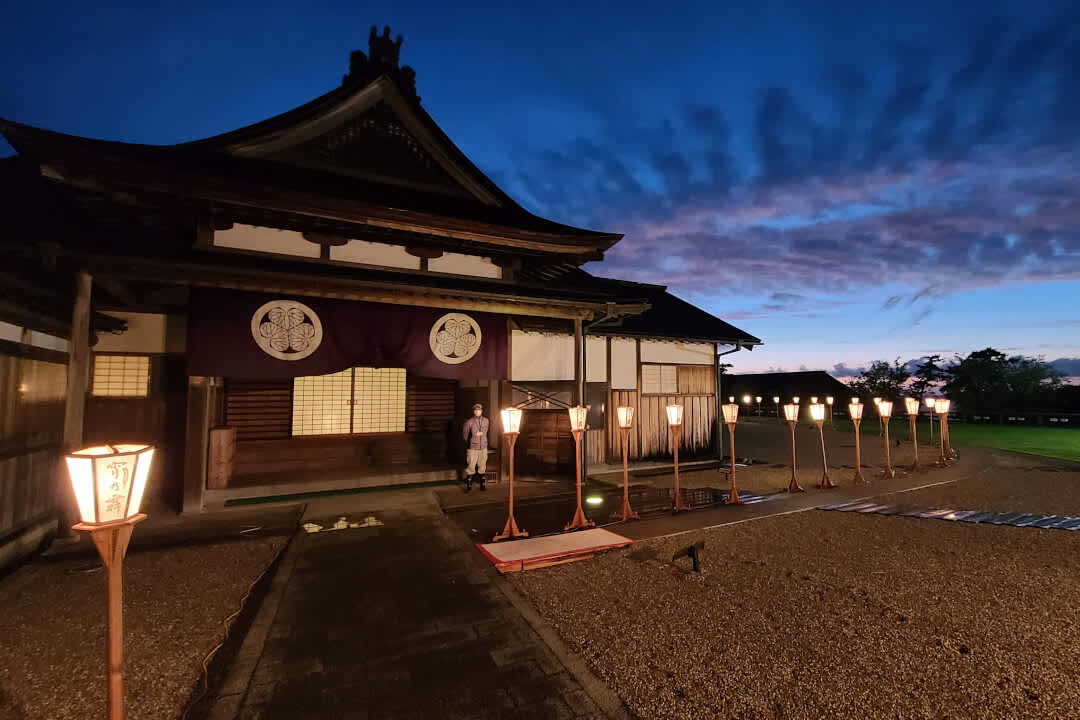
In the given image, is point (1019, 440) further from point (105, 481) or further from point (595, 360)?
point (105, 481)

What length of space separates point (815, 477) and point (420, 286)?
10843mm

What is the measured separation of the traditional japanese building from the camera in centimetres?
567

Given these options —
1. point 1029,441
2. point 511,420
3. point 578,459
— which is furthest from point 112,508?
point 1029,441

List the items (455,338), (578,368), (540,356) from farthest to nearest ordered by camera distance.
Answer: (540,356)
(578,368)
(455,338)

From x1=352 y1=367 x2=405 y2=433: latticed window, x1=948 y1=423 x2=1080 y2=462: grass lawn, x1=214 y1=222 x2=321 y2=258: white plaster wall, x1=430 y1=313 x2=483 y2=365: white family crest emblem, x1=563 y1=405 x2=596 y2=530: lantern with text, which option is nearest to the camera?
x1=563 y1=405 x2=596 y2=530: lantern with text

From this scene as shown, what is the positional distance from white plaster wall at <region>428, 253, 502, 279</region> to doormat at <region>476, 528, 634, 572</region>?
515 cm

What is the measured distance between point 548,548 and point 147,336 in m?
8.26

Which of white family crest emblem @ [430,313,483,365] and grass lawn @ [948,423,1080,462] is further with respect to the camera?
grass lawn @ [948,423,1080,462]

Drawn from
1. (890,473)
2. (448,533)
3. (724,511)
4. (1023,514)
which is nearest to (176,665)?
(448,533)

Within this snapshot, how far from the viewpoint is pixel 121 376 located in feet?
25.5

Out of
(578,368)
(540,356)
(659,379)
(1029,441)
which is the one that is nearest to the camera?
(578,368)

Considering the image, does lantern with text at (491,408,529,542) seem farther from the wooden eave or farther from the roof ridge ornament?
the roof ridge ornament

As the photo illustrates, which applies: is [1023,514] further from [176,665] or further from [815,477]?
[176,665]

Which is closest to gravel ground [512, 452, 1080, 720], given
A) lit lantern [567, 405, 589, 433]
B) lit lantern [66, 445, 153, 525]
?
lit lantern [567, 405, 589, 433]
